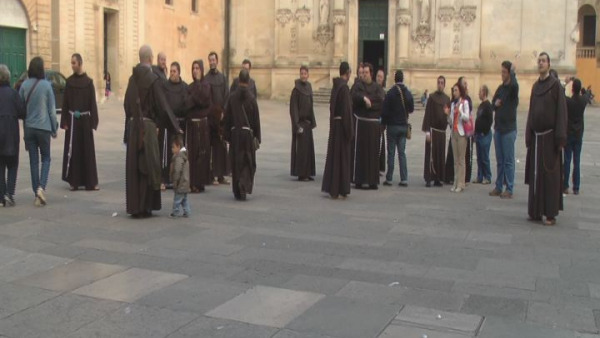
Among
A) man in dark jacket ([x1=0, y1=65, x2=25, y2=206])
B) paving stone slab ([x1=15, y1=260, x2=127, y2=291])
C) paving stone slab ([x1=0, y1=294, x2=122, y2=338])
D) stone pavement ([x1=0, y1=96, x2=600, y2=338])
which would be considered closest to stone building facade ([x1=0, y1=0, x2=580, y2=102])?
man in dark jacket ([x1=0, y1=65, x2=25, y2=206])

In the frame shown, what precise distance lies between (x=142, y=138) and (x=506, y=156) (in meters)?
5.89

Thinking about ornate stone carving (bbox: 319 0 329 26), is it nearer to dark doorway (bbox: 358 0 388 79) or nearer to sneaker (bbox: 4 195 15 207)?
dark doorway (bbox: 358 0 388 79)

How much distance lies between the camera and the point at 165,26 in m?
37.2

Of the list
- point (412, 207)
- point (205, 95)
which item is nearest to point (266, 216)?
point (412, 207)

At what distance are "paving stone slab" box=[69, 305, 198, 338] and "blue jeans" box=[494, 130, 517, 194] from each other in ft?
24.8

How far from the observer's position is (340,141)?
1152 cm

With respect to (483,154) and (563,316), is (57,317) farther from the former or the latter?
(483,154)

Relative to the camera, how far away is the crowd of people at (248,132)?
9445mm

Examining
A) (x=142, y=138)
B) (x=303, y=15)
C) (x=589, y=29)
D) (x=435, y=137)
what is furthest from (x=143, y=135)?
(x=589, y=29)

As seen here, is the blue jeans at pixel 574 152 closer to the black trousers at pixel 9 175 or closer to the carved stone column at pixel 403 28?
the black trousers at pixel 9 175

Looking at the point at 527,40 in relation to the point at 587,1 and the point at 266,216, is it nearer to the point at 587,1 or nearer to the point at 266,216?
the point at 587,1

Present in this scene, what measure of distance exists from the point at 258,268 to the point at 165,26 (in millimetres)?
31850

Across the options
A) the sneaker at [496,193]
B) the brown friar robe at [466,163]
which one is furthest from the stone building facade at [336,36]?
the sneaker at [496,193]

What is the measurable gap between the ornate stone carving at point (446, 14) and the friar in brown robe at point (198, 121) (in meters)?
28.0
